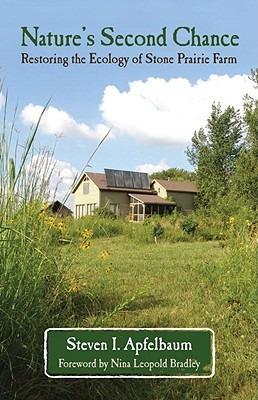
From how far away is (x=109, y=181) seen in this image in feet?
6.44

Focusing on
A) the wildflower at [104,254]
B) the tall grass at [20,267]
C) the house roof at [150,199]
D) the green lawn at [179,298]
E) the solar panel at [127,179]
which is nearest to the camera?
the tall grass at [20,267]

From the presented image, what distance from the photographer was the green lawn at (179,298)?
5.95 ft

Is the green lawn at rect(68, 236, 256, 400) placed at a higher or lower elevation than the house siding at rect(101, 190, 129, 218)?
lower

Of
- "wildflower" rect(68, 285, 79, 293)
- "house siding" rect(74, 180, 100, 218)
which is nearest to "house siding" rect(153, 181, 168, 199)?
"house siding" rect(74, 180, 100, 218)

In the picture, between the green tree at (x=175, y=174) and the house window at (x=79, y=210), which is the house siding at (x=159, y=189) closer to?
the green tree at (x=175, y=174)

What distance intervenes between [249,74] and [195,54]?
199 millimetres

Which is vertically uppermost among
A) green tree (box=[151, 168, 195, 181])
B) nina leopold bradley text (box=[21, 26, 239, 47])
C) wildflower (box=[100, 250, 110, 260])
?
nina leopold bradley text (box=[21, 26, 239, 47])

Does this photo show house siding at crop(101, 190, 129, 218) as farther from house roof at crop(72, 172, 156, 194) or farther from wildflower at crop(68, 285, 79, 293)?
wildflower at crop(68, 285, 79, 293)

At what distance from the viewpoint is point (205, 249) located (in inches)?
104

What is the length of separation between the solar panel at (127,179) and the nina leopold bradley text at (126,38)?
1.38 feet

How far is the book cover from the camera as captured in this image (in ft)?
5.54

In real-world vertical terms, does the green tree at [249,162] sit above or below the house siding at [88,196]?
above

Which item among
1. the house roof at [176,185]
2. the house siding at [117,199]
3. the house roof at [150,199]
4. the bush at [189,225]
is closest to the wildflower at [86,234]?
the house siding at [117,199]

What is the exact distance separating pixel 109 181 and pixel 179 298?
67 centimetres
